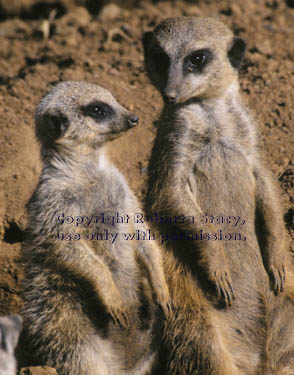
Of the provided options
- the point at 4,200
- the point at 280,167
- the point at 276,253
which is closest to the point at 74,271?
the point at 276,253

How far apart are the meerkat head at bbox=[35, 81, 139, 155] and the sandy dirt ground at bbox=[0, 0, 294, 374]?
114 centimetres

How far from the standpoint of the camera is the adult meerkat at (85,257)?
3.62 meters

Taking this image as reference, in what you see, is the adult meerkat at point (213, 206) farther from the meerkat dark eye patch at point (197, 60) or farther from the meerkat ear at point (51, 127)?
the meerkat ear at point (51, 127)

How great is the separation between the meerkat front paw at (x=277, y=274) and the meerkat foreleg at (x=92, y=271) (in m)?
0.98

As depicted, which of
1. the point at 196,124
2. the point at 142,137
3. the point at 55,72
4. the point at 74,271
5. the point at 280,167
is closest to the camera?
the point at 74,271

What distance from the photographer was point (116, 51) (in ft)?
20.1

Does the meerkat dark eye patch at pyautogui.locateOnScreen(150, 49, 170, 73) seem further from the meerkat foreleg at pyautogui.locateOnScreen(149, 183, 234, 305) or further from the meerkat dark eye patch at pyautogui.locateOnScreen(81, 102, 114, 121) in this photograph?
the meerkat foreleg at pyautogui.locateOnScreen(149, 183, 234, 305)

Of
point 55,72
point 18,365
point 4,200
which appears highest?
point 55,72

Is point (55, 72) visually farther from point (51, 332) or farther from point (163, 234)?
point (51, 332)

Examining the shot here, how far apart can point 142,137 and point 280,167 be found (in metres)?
1.22

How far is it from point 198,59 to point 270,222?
3.64ft

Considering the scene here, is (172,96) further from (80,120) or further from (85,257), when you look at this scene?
(85,257)

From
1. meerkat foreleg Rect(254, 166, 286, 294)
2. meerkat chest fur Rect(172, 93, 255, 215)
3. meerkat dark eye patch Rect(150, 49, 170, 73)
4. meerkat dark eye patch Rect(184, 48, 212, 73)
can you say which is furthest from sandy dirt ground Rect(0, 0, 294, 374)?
meerkat dark eye patch Rect(150, 49, 170, 73)

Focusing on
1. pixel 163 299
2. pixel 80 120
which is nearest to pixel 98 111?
pixel 80 120
